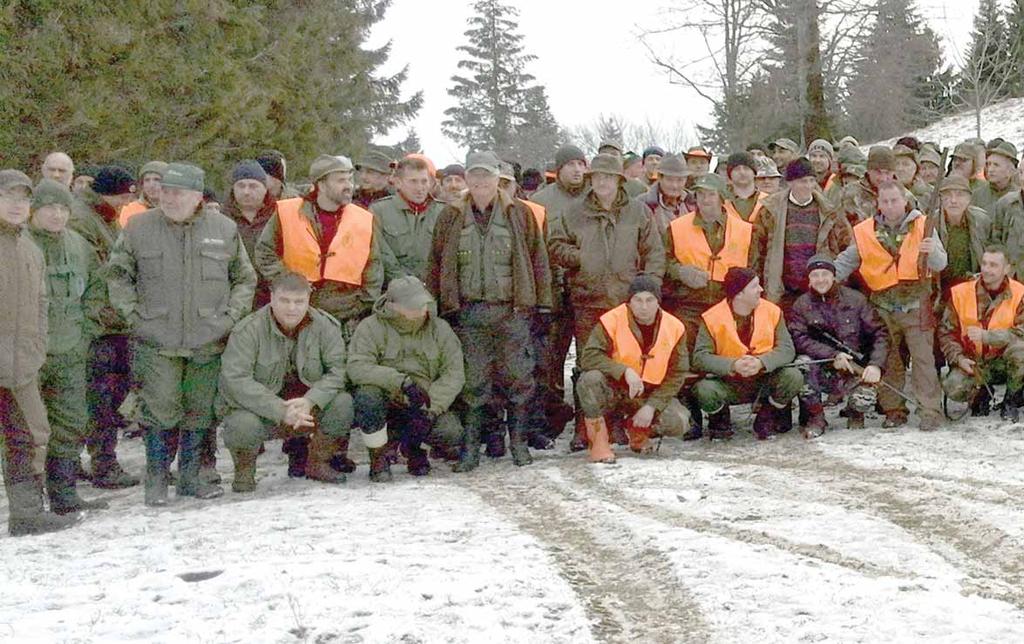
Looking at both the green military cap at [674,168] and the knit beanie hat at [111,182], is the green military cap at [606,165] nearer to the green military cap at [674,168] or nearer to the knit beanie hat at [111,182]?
the green military cap at [674,168]

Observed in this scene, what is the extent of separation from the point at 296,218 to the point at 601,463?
2982mm

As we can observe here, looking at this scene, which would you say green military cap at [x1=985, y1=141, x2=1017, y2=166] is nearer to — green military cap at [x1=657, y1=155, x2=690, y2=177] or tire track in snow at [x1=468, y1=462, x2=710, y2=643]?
green military cap at [x1=657, y1=155, x2=690, y2=177]

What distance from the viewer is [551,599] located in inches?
174

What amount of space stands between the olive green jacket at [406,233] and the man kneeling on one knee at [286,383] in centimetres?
121

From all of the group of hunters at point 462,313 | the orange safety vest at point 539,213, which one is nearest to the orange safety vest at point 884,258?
the group of hunters at point 462,313

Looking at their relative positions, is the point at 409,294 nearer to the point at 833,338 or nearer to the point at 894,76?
the point at 833,338

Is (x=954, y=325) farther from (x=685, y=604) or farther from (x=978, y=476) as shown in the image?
(x=685, y=604)

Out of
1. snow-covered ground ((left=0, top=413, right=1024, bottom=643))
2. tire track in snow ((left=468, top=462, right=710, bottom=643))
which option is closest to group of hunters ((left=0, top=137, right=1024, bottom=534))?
snow-covered ground ((left=0, top=413, right=1024, bottom=643))

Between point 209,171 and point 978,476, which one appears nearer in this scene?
point 978,476

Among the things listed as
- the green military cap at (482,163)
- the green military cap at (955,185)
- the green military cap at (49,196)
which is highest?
the green military cap at (482,163)

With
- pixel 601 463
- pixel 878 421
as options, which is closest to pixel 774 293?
pixel 878 421

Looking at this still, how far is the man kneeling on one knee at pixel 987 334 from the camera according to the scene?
8.13 meters

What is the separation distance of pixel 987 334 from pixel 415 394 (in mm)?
4647

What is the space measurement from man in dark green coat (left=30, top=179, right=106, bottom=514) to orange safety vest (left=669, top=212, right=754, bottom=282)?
16.0 ft
